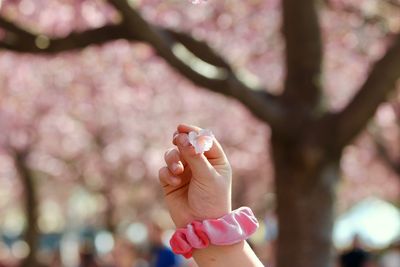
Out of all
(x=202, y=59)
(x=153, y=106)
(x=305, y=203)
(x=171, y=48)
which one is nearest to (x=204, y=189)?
(x=171, y=48)

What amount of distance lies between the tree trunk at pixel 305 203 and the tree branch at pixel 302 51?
0.41 metres

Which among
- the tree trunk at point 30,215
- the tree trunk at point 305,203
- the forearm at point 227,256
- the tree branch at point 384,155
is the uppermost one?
the forearm at point 227,256

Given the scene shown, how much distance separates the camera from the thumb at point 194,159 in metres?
2.93

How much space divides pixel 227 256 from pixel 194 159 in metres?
0.26

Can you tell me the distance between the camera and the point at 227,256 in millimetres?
3004

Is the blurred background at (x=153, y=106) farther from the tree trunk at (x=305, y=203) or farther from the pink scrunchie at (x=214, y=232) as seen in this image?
the pink scrunchie at (x=214, y=232)

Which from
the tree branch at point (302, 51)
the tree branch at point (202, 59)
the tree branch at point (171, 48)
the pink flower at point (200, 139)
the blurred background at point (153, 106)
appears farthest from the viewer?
the tree branch at point (302, 51)

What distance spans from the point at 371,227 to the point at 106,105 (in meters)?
8.19

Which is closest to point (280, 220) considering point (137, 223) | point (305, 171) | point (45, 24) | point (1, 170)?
point (305, 171)

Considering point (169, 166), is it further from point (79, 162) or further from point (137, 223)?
point (137, 223)

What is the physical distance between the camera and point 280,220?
9273 mm

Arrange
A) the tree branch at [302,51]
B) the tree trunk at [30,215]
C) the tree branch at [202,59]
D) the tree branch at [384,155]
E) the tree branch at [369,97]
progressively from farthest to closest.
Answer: the tree branch at [384,155] → the tree trunk at [30,215] → the tree branch at [302,51] → the tree branch at [369,97] → the tree branch at [202,59]

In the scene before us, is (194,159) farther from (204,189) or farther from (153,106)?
(153,106)

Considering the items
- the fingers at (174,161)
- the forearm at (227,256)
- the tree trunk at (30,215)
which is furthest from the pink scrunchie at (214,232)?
the tree trunk at (30,215)
